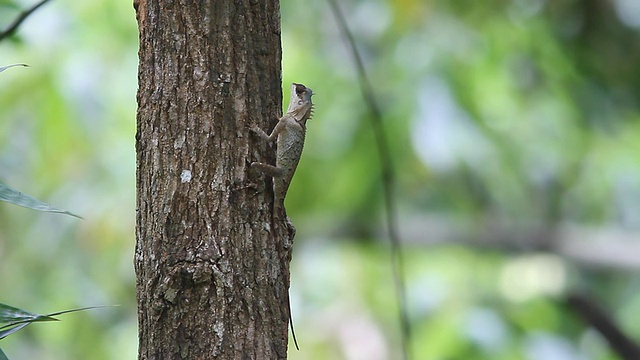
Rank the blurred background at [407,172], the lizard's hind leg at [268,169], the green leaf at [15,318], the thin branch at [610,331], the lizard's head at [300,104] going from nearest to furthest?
the green leaf at [15,318]
the lizard's hind leg at [268,169]
the lizard's head at [300,104]
the thin branch at [610,331]
the blurred background at [407,172]

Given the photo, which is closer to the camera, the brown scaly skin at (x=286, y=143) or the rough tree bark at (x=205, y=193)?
the rough tree bark at (x=205, y=193)

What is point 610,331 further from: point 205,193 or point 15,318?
point 15,318

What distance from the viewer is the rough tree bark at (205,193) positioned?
6.43ft

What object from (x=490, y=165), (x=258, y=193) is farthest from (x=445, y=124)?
(x=258, y=193)

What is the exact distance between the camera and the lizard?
212 cm

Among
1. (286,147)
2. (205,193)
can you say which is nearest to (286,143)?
(286,147)

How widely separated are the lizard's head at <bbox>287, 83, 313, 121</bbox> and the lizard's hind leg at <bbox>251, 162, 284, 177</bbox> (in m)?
0.47

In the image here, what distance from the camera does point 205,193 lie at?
1.99m

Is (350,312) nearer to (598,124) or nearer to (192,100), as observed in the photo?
(598,124)

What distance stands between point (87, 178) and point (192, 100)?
14.1ft

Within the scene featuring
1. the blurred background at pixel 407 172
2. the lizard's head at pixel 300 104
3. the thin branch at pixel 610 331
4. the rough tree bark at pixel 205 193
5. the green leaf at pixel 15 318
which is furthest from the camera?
the blurred background at pixel 407 172

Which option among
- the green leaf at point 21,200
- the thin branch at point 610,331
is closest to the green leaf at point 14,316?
the green leaf at point 21,200

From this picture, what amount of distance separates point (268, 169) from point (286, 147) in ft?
0.75

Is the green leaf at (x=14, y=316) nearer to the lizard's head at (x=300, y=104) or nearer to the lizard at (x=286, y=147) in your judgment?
the lizard at (x=286, y=147)
